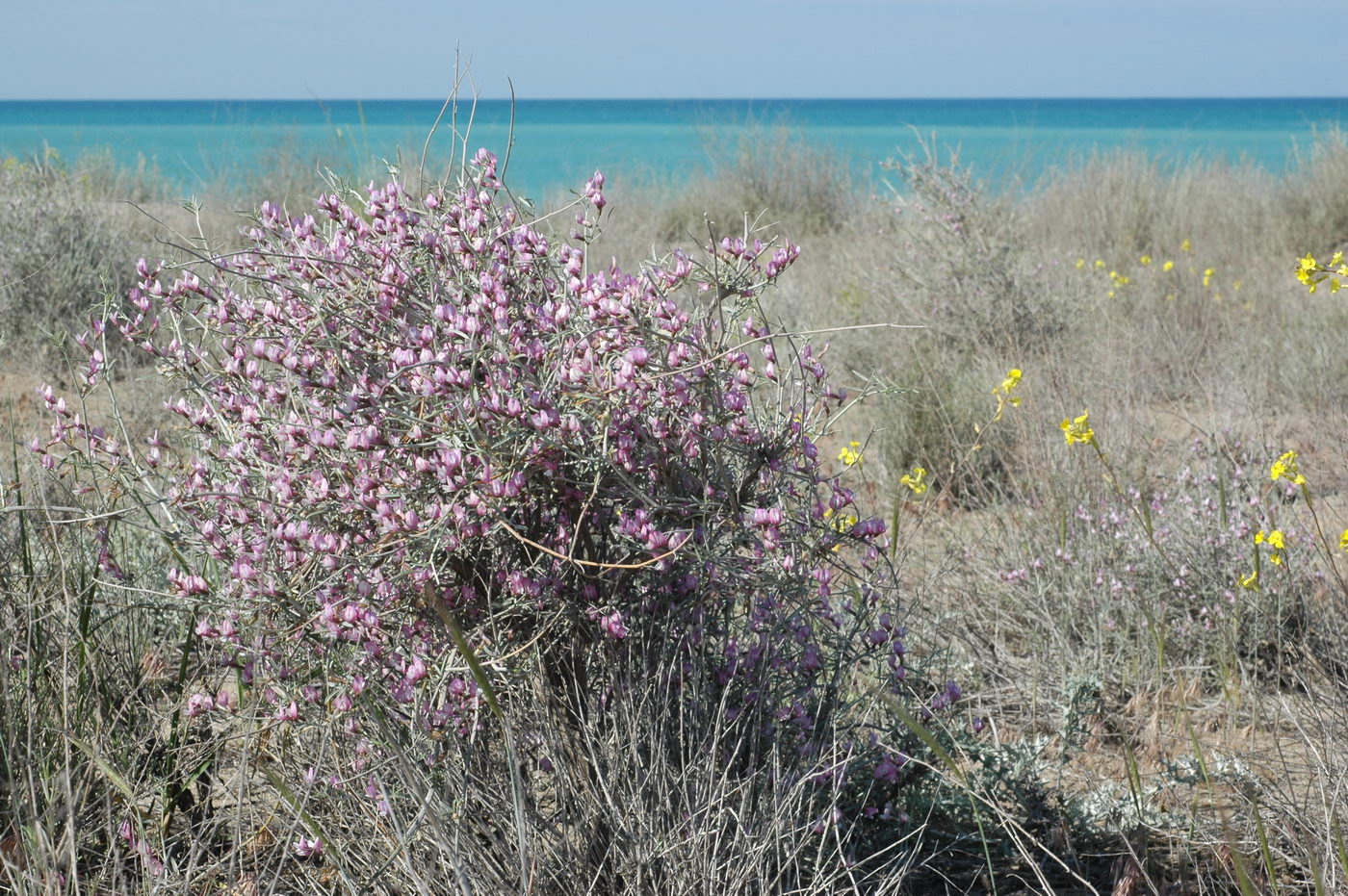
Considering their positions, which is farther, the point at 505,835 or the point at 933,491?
the point at 933,491

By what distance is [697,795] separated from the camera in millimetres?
1831

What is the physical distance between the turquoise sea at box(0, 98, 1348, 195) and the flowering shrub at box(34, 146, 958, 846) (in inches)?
→ 13.4

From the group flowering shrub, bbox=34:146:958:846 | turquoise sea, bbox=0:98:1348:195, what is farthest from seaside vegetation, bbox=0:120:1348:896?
turquoise sea, bbox=0:98:1348:195

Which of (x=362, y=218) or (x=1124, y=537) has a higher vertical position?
(x=362, y=218)

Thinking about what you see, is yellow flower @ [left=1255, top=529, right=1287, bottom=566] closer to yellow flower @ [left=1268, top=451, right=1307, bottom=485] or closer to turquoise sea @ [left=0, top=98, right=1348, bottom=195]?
yellow flower @ [left=1268, top=451, right=1307, bottom=485]

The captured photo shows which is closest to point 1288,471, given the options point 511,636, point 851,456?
point 851,456

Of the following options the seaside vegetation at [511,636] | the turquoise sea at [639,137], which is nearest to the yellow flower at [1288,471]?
the seaside vegetation at [511,636]

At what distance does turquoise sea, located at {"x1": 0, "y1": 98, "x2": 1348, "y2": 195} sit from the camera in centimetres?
1109

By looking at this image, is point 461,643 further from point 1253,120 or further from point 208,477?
point 1253,120

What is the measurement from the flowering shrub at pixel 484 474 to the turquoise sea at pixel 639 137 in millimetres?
341

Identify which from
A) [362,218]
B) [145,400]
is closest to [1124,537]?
[362,218]

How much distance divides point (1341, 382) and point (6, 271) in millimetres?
7035

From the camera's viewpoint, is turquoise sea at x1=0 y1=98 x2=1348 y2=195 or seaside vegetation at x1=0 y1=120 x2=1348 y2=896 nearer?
seaside vegetation at x1=0 y1=120 x2=1348 y2=896

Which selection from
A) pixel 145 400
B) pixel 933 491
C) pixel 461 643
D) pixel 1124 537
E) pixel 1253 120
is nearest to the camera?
pixel 461 643
